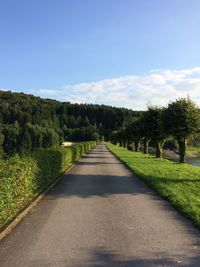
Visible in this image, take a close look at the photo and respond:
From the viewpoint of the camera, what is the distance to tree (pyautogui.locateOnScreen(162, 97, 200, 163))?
35344 mm

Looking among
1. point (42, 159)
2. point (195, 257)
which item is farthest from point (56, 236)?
point (42, 159)

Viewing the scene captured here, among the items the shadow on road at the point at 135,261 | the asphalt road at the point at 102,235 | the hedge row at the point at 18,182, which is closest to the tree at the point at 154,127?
the hedge row at the point at 18,182

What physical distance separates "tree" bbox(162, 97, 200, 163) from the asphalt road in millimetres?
21140

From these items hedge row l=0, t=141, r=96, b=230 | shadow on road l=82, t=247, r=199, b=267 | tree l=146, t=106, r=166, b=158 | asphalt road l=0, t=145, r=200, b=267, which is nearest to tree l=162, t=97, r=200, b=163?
tree l=146, t=106, r=166, b=158

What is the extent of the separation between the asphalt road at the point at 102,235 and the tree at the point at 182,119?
21.1 metres

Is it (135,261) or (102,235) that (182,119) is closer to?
(102,235)

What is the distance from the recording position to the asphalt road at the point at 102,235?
758 centimetres

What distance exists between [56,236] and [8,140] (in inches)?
4216

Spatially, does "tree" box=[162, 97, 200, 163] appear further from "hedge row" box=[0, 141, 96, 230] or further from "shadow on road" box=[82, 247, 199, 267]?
"shadow on road" box=[82, 247, 199, 267]

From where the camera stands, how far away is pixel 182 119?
116 feet

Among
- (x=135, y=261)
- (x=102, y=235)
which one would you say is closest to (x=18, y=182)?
(x=102, y=235)

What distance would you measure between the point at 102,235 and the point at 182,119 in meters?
27.2

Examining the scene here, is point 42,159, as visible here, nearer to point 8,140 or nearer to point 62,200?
point 62,200

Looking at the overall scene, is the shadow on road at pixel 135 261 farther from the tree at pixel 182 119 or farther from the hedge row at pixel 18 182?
the tree at pixel 182 119
